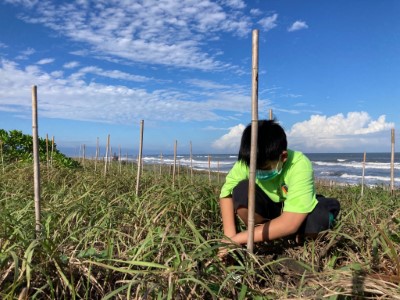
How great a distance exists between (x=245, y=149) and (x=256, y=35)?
25.7 inches

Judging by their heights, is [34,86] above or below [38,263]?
above

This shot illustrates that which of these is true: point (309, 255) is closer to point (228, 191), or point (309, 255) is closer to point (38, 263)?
point (228, 191)

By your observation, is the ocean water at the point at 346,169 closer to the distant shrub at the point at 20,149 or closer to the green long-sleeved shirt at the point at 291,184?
the distant shrub at the point at 20,149

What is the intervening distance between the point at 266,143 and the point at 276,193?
0.54m

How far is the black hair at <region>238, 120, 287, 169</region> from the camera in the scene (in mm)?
2029

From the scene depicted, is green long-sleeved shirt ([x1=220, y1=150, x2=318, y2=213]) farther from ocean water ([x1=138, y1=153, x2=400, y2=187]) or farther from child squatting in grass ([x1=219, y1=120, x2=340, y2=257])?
ocean water ([x1=138, y1=153, x2=400, y2=187])

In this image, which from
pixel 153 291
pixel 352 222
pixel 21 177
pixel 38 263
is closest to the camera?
pixel 153 291

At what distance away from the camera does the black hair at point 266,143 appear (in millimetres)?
2029

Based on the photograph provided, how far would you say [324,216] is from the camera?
2.23 m

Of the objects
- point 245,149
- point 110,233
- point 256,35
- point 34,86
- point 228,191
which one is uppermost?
point 256,35

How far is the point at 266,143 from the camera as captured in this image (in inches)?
79.9

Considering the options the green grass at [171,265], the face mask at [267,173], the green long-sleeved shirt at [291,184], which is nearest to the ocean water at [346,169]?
the green long-sleeved shirt at [291,184]

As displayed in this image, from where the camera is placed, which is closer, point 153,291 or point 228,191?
point 153,291

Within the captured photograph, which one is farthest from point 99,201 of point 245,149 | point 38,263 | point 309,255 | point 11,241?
point 309,255
